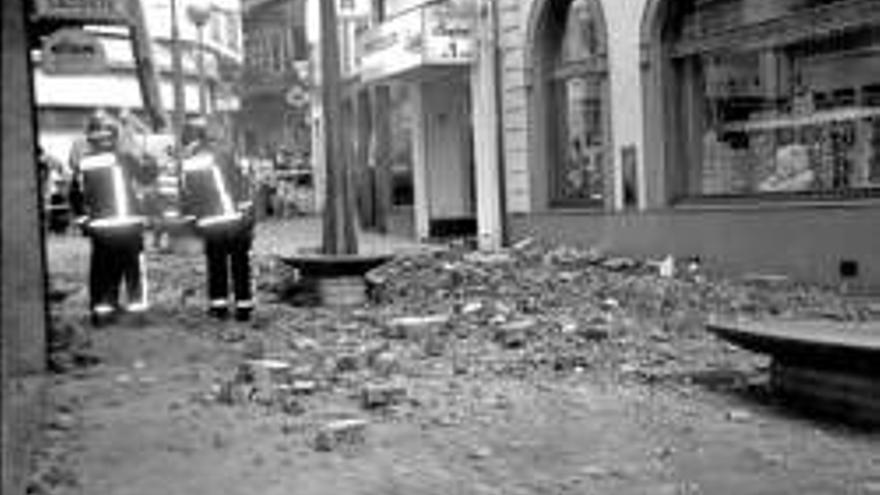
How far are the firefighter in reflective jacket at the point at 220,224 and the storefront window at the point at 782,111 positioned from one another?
18.7ft

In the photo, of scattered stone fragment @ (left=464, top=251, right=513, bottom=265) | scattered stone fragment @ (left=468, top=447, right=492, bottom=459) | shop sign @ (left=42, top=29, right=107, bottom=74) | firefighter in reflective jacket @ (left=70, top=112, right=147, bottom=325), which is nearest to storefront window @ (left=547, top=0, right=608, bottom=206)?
scattered stone fragment @ (left=464, top=251, right=513, bottom=265)

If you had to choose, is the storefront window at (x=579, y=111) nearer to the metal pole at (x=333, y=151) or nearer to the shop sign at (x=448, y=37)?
the shop sign at (x=448, y=37)

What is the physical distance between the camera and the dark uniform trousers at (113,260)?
14633 millimetres

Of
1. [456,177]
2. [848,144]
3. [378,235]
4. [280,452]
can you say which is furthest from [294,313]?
[378,235]

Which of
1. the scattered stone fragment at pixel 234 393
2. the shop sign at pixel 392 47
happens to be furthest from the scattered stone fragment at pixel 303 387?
the shop sign at pixel 392 47

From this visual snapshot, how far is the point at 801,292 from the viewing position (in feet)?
51.8

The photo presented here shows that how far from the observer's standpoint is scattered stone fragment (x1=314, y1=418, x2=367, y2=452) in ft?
28.4

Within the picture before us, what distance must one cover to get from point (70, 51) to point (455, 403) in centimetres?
453

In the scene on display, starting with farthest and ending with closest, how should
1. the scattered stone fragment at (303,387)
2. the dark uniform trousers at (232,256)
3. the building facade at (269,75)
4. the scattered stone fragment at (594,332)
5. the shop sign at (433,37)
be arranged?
the building facade at (269,75) < the shop sign at (433,37) < the dark uniform trousers at (232,256) < the scattered stone fragment at (594,332) < the scattered stone fragment at (303,387)

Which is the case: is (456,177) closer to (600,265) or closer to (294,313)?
(600,265)

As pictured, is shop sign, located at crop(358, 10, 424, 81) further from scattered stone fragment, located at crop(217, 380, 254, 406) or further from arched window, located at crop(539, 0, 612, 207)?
scattered stone fragment, located at crop(217, 380, 254, 406)

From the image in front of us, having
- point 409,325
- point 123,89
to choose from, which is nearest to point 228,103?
point 123,89

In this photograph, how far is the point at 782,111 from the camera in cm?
1745

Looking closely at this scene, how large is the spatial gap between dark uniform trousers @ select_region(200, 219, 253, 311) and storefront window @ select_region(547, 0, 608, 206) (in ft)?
21.5
